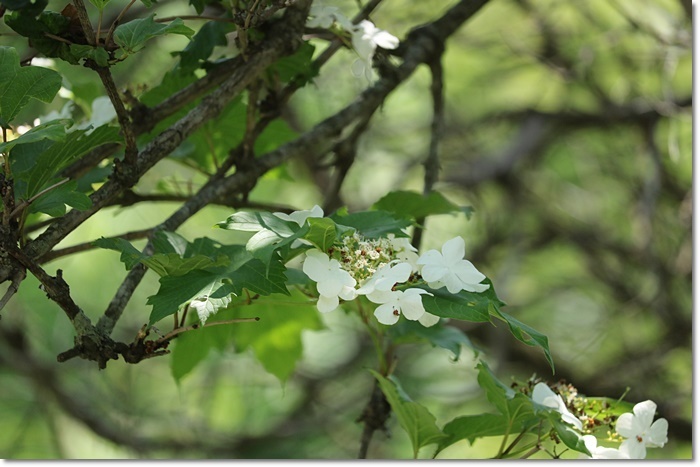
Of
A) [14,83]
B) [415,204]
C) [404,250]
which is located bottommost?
[415,204]

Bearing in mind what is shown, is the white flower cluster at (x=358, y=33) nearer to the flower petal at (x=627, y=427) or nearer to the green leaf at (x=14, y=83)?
the green leaf at (x=14, y=83)

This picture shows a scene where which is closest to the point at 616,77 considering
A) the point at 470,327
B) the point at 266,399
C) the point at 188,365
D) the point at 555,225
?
the point at 555,225

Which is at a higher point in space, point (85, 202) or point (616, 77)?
point (85, 202)

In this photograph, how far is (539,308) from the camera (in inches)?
107

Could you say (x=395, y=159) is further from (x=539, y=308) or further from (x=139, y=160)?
(x=139, y=160)

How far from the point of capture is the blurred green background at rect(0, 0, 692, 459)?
218 centimetres

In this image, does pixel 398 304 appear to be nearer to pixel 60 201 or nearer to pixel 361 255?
pixel 361 255

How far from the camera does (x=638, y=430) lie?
2.95 ft

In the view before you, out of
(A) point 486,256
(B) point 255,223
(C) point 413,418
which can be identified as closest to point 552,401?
(C) point 413,418

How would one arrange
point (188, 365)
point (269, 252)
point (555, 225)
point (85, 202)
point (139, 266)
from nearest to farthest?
point (269, 252) < point (85, 202) < point (139, 266) < point (188, 365) < point (555, 225)

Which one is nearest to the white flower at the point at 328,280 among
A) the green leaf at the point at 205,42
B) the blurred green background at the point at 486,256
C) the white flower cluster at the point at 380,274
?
the white flower cluster at the point at 380,274

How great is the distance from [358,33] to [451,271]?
41 cm

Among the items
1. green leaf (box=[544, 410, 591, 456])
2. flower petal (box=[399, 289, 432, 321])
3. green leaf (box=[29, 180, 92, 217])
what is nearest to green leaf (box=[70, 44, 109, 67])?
green leaf (box=[29, 180, 92, 217])

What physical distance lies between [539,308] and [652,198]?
2.57 feet
